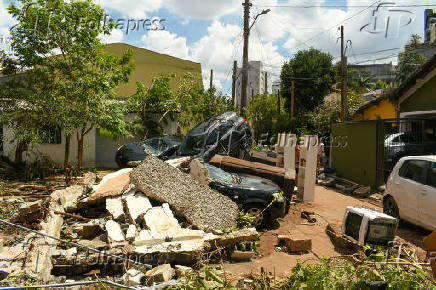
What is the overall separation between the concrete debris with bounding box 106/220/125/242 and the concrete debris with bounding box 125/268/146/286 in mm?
1097

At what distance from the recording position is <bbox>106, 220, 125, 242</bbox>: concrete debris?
592cm

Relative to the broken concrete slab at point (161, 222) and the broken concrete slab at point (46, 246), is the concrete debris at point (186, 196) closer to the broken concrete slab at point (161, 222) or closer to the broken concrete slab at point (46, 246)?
the broken concrete slab at point (161, 222)

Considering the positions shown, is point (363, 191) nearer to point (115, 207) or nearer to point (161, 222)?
point (161, 222)

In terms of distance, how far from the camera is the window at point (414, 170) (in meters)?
7.31

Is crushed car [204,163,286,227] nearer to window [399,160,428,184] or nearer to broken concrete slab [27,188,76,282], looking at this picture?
window [399,160,428,184]

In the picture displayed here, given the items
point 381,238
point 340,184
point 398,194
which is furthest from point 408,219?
point 340,184

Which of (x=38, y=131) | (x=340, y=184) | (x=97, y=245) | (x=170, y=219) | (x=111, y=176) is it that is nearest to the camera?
(x=97, y=245)

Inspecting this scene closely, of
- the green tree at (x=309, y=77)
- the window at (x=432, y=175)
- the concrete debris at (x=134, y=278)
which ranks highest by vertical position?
the green tree at (x=309, y=77)

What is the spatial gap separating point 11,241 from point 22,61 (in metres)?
10.5

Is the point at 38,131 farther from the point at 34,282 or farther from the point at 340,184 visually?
the point at 340,184

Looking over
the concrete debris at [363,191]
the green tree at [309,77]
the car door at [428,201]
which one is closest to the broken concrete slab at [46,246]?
the car door at [428,201]

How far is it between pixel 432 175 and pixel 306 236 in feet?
9.50

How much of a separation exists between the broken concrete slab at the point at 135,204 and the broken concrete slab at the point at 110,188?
26 cm

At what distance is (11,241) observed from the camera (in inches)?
211
